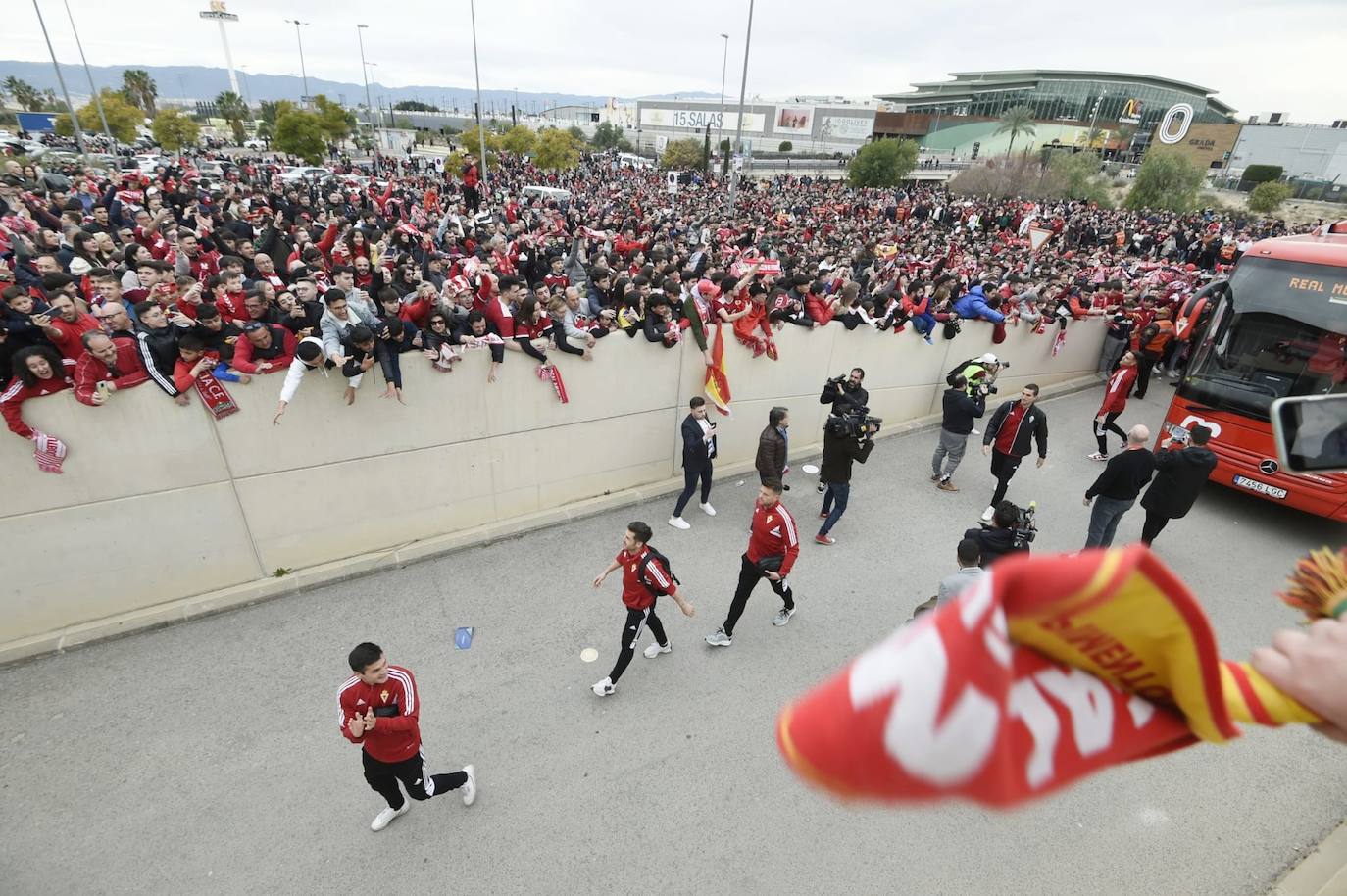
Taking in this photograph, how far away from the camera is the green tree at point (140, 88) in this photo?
7612 cm

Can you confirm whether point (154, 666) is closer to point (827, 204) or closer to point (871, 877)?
point (871, 877)

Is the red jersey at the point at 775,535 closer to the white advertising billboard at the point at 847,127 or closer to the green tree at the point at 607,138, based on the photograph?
the green tree at the point at 607,138

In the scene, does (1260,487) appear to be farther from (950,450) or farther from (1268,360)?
(950,450)

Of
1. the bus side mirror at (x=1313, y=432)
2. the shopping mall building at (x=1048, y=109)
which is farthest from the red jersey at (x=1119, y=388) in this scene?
the shopping mall building at (x=1048, y=109)

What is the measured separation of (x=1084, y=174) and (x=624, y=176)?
32.0m

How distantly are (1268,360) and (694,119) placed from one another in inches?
4128

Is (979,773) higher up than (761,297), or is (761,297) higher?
(979,773)

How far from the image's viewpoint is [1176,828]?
4301 mm

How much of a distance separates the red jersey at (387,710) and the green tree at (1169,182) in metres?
52.7

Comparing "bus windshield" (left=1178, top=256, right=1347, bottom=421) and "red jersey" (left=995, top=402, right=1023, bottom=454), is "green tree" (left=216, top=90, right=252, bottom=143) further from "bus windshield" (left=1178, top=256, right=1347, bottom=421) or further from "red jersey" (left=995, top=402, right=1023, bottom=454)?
"bus windshield" (left=1178, top=256, right=1347, bottom=421)

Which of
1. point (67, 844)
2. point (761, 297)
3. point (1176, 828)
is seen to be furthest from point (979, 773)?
point (761, 297)

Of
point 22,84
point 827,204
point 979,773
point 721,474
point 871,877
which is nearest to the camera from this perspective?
point 979,773

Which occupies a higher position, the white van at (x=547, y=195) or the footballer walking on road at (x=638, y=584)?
the white van at (x=547, y=195)

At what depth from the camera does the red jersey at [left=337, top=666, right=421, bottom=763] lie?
3.48m
